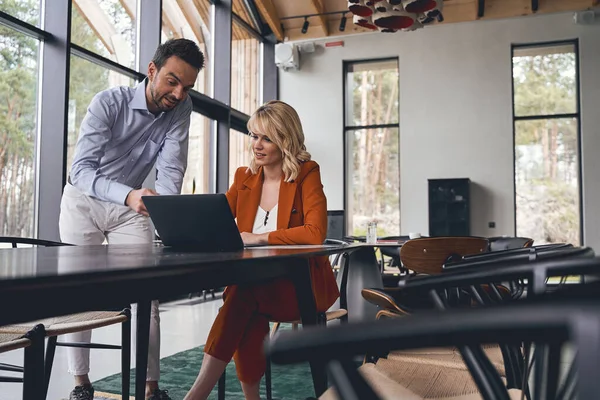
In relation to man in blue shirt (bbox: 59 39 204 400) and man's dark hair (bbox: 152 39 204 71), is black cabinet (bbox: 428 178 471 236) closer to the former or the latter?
man in blue shirt (bbox: 59 39 204 400)

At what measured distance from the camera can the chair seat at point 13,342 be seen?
1.37 meters

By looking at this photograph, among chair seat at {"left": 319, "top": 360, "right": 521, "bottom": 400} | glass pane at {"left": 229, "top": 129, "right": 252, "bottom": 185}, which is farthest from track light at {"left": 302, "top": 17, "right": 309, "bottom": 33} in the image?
chair seat at {"left": 319, "top": 360, "right": 521, "bottom": 400}

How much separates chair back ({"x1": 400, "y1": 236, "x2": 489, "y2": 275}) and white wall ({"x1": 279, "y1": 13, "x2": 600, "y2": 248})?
20.7 ft

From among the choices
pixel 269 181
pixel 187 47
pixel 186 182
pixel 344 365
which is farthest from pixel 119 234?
pixel 186 182

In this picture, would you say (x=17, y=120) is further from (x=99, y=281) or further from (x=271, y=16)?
(x=271, y=16)

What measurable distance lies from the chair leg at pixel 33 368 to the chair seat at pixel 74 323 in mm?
86

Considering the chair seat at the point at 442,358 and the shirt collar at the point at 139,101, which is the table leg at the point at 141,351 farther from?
the shirt collar at the point at 139,101

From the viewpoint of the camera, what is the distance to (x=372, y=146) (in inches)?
382

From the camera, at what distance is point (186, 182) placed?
23.5 ft

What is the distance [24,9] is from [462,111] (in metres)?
6.73

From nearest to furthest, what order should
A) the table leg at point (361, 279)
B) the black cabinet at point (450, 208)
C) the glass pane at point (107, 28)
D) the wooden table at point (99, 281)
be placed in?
the wooden table at point (99, 281) → the table leg at point (361, 279) → the glass pane at point (107, 28) → the black cabinet at point (450, 208)

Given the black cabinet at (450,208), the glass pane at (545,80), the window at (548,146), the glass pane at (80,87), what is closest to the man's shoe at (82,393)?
the glass pane at (80,87)

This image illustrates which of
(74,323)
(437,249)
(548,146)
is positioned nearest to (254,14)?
(548,146)

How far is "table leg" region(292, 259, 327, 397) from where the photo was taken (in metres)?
1.56
